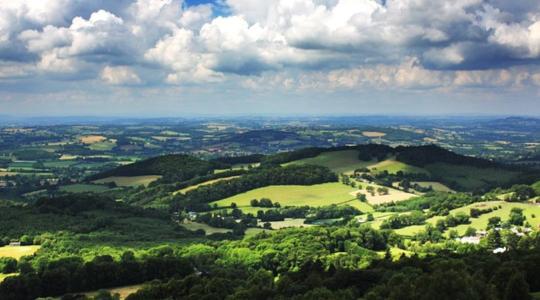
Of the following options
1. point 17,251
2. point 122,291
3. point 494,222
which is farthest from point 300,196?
point 122,291

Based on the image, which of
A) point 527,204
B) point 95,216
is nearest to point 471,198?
point 527,204

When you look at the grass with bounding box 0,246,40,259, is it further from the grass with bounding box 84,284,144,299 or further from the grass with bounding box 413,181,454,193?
the grass with bounding box 413,181,454,193

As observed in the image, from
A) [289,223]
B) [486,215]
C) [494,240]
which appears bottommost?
[289,223]

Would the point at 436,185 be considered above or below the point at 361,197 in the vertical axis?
below

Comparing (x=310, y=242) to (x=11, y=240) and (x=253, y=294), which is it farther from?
(x=11, y=240)

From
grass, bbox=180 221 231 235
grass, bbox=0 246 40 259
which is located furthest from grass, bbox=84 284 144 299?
grass, bbox=180 221 231 235

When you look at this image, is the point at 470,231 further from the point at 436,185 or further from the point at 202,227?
the point at 436,185
